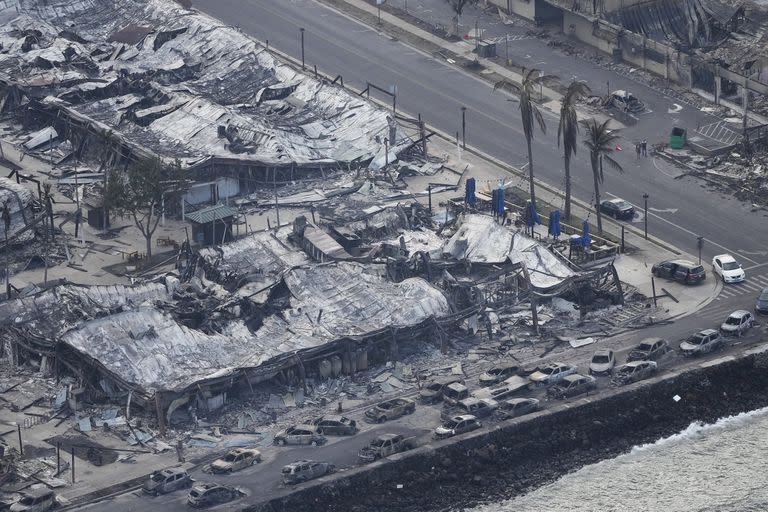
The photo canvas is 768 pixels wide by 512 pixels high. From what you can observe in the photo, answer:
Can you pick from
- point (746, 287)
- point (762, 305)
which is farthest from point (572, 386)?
point (746, 287)

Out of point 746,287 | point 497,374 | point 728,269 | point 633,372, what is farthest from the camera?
point 728,269

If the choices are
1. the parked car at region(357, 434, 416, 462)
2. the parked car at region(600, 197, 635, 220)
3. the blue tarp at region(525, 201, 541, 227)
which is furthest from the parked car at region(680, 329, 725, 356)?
the parked car at region(357, 434, 416, 462)

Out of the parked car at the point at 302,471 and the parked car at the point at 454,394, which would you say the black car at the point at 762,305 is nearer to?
the parked car at the point at 454,394

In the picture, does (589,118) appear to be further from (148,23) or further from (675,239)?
(148,23)

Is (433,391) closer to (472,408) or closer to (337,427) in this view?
(472,408)

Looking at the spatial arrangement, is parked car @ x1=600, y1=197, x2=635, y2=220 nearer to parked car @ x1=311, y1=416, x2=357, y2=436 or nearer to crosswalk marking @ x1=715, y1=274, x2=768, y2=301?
crosswalk marking @ x1=715, y1=274, x2=768, y2=301

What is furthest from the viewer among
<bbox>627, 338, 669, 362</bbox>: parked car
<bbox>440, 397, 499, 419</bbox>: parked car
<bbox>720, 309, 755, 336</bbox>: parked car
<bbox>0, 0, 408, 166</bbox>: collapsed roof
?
<bbox>0, 0, 408, 166</bbox>: collapsed roof
